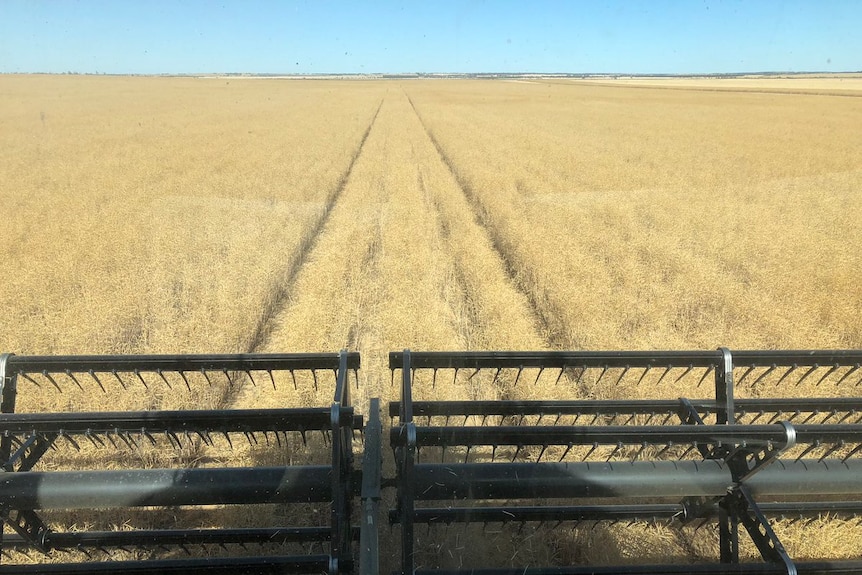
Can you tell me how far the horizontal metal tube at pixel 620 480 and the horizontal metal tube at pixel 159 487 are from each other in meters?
0.58

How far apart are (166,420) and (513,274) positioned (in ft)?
19.4

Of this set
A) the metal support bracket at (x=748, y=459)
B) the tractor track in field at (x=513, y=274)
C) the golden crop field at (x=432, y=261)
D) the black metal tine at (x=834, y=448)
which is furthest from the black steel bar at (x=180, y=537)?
the tractor track in field at (x=513, y=274)

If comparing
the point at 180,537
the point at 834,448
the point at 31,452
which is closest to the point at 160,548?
the point at 180,537

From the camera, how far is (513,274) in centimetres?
777

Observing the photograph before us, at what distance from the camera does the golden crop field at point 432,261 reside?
565 centimetres

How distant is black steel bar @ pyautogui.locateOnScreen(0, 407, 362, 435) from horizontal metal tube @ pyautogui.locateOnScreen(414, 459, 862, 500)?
1.98 ft

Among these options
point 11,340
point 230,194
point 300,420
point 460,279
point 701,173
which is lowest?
point 300,420

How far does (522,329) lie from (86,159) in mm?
18077

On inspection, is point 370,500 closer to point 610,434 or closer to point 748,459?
point 610,434

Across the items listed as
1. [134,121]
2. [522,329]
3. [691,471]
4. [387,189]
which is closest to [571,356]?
[691,471]

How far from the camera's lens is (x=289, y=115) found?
35.8 metres

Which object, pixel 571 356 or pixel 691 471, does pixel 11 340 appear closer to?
pixel 571 356

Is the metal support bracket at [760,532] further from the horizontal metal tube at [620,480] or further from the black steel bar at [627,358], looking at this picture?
the black steel bar at [627,358]

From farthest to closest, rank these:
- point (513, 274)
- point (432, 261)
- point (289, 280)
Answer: point (432, 261) < point (513, 274) < point (289, 280)
